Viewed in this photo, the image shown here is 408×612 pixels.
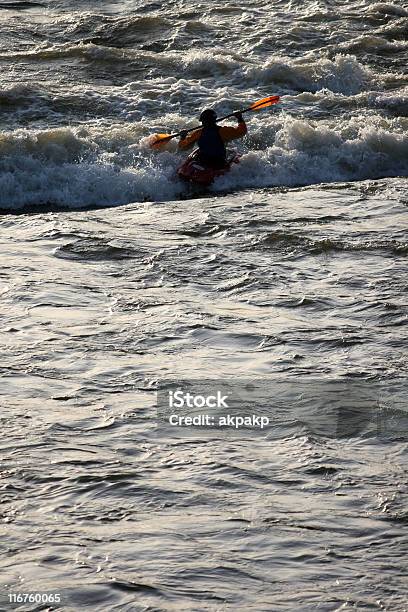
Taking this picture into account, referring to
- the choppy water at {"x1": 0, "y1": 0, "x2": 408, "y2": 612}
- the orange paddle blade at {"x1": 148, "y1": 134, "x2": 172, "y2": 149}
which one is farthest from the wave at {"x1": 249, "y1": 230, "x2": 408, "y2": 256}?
the orange paddle blade at {"x1": 148, "y1": 134, "x2": 172, "y2": 149}

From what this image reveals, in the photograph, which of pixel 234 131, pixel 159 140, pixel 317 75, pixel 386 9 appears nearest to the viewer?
pixel 234 131

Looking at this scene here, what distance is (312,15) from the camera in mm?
18266

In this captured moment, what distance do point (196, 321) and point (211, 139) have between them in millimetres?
4848

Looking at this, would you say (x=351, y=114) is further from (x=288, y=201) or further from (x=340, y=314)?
(x=340, y=314)

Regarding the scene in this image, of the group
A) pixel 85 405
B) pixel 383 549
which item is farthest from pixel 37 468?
pixel 383 549

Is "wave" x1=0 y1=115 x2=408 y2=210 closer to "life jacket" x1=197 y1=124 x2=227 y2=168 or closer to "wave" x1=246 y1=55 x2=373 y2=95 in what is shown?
"life jacket" x1=197 y1=124 x2=227 y2=168

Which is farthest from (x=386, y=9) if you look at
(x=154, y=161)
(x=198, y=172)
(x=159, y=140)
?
(x=198, y=172)

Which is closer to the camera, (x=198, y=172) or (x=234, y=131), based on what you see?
(x=198, y=172)

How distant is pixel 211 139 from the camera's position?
12.2 meters

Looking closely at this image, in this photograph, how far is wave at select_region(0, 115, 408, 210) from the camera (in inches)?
473

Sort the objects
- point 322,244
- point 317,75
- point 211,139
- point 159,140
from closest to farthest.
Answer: point 322,244, point 211,139, point 159,140, point 317,75

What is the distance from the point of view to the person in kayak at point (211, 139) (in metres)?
12.1

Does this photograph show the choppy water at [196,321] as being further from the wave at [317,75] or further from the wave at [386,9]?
the wave at [386,9]

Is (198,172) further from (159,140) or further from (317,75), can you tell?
(317,75)
